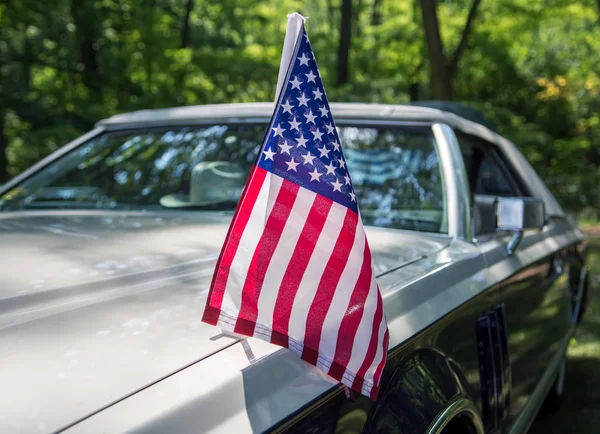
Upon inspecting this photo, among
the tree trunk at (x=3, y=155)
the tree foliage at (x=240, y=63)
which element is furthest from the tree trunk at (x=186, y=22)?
the tree trunk at (x=3, y=155)

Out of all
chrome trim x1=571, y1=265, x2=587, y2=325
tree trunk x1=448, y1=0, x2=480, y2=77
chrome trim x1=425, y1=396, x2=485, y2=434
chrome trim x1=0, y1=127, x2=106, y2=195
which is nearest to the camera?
chrome trim x1=425, y1=396, x2=485, y2=434

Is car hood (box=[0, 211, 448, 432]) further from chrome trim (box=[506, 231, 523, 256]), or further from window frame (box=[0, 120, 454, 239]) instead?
chrome trim (box=[506, 231, 523, 256])

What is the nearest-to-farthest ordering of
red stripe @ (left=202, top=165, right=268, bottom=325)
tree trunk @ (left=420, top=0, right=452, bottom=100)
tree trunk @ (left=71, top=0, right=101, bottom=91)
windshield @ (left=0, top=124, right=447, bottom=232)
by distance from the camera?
red stripe @ (left=202, top=165, right=268, bottom=325)
windshield @ (left=0, top=124, right=447, bottom=232)
tree trunk @ (left=420, top=0, right=452, bottom=100)
tree trunk @ (left=71, top=0, right=101, bottom=91)

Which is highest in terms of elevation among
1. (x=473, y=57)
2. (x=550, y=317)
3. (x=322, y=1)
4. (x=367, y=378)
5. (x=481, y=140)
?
(x=322, y=1)

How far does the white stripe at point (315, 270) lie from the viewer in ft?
4.67

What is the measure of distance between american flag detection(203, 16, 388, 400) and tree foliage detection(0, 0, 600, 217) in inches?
399

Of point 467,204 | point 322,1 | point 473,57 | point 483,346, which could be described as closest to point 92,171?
point 467,204

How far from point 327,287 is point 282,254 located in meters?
0.12

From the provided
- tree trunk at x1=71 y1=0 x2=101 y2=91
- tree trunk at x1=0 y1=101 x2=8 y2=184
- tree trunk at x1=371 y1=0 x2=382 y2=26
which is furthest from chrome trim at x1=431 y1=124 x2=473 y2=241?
tree trunk at x1=371 y1=0 x2=382 y2=26

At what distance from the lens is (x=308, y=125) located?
1.52 metres

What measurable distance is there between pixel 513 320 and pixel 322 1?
27.9 metres

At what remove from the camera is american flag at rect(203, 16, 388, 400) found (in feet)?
4.66

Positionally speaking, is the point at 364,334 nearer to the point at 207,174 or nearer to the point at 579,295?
the point at 207,174

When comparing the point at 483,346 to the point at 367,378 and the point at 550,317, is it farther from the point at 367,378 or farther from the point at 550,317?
the point at 550,317
